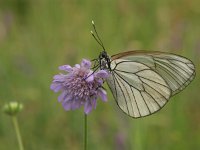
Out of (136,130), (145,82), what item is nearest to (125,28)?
(136,130)

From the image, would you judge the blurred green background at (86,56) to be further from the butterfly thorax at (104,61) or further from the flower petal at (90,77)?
the flower petal at (90,77)

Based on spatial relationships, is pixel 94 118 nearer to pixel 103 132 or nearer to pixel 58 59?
pixel 103 132

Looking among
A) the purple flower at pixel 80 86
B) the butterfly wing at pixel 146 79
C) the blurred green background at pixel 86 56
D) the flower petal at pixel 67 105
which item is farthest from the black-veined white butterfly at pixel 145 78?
the blurred green background at pixel 86 56

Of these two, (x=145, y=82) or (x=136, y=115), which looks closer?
(x=136, y=115)

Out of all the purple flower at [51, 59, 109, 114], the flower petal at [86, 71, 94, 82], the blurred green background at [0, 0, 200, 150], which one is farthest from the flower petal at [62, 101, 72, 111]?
the blurred green background at [0, 0, 200, 150]

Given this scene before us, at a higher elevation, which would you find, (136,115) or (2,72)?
(2,72)

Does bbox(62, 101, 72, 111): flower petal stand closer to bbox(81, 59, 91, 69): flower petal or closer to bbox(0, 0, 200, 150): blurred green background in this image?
bbox(81, 59, 91, 69): flower petal

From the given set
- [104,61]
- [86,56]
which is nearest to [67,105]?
[104,61]
